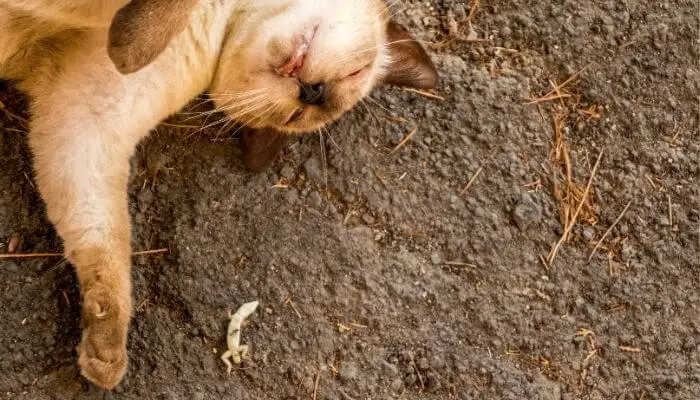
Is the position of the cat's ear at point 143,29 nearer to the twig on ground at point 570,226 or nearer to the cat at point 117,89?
the cat at point 117,89

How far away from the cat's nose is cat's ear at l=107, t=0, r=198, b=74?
21.5 inches

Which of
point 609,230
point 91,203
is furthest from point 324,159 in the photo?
point 609,230

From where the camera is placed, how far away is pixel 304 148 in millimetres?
3314

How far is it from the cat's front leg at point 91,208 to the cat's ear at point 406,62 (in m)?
1.16

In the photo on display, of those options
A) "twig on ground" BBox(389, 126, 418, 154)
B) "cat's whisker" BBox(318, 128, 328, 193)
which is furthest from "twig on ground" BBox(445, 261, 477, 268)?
"cat's whisker" BBox(318, 128, 328, 193)

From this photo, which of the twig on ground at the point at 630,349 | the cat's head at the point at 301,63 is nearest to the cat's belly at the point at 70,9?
the cat's head at the point at 301,63

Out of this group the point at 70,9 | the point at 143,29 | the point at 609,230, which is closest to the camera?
the point at 143,29

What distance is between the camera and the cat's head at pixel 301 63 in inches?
104

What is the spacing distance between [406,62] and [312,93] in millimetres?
573

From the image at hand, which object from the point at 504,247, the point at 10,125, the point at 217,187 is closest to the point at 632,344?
the point at 504,247

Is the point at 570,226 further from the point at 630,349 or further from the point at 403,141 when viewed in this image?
the point at 403,141

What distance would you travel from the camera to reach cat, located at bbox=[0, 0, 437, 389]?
8.71ft

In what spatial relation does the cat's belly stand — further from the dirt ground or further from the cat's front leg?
the dirt ground

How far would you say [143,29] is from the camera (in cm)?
227
